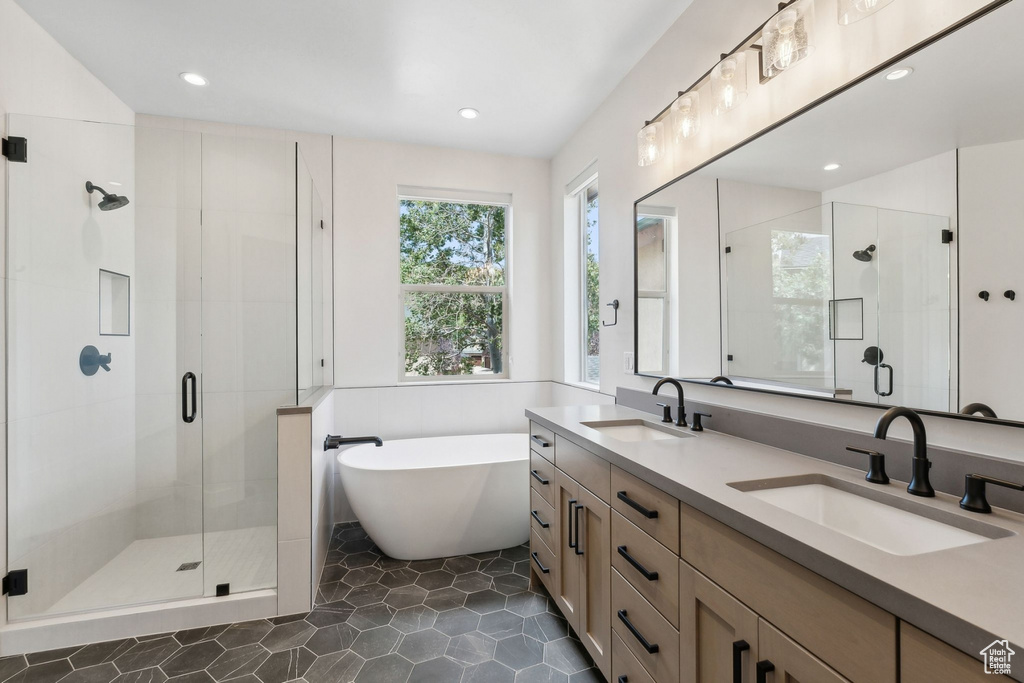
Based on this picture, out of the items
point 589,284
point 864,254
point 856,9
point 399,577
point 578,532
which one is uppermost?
point 856,9

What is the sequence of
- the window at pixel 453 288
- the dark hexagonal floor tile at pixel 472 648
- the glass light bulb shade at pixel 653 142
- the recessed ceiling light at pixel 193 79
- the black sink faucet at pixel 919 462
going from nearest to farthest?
the black sink faucet at pixel 919 462, the dark hexagonal floor tile at pixel 472 648, the glass light bulb shade at pixel 653 142, the recessed ceiling light at pixel 193 79, the window at pixel 453 288

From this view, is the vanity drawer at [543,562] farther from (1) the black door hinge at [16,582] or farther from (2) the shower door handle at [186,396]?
(1) the black door hinge at [16,582]

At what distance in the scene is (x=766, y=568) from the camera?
0.83 meters

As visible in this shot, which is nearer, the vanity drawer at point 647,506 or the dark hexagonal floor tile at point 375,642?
the vanity drawer at point 647,506

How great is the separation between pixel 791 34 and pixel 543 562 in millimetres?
2112

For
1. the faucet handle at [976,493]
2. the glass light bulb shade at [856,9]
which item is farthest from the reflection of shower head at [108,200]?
the faucet handle at [976,493]

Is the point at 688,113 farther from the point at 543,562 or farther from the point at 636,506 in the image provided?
the point at 543,562

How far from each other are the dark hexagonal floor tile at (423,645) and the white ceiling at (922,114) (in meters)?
2.11

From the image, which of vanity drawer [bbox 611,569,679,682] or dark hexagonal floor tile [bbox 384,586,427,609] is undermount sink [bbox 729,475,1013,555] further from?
dark hexagonal floor tile [bbox 384,586,427,609]

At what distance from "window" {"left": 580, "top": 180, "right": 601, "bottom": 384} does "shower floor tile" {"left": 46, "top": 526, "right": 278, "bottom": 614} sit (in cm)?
209

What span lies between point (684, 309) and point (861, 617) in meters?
1.38

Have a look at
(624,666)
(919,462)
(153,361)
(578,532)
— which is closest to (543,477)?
(578,532)

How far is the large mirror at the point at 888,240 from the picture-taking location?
91 centimetres

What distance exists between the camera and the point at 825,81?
1.30 metres
